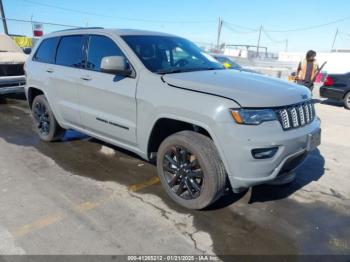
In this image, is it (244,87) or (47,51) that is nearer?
(244,87)

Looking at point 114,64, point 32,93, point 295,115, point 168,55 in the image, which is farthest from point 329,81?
point 114,64

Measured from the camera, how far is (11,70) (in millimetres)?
8453

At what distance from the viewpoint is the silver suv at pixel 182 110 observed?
3.00m

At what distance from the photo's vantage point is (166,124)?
145 inches

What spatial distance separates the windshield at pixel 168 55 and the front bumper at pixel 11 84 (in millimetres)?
5397

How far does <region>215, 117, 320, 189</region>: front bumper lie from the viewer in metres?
2.93

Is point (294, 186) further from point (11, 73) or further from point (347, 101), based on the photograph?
point (347, 101)

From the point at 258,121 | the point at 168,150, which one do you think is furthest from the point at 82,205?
the point at 258,121

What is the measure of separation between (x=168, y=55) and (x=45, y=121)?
268cm

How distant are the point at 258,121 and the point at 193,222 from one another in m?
1.22

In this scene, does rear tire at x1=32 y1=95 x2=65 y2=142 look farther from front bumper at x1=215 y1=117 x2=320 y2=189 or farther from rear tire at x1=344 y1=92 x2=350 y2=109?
rear tire at x1=344 y1=92 x2=350 y2=109

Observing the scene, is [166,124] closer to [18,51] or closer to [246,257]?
[246,257]

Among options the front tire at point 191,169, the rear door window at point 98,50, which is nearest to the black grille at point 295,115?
the front tire at point 191,169

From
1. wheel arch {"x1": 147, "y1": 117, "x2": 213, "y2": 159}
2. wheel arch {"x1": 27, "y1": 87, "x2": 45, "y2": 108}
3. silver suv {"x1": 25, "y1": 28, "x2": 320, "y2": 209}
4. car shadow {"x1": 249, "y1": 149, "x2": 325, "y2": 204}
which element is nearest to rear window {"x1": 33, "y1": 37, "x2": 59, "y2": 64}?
silver suv {"x1": 25, "y1": 28, "x2": 320, "y2": 209}
